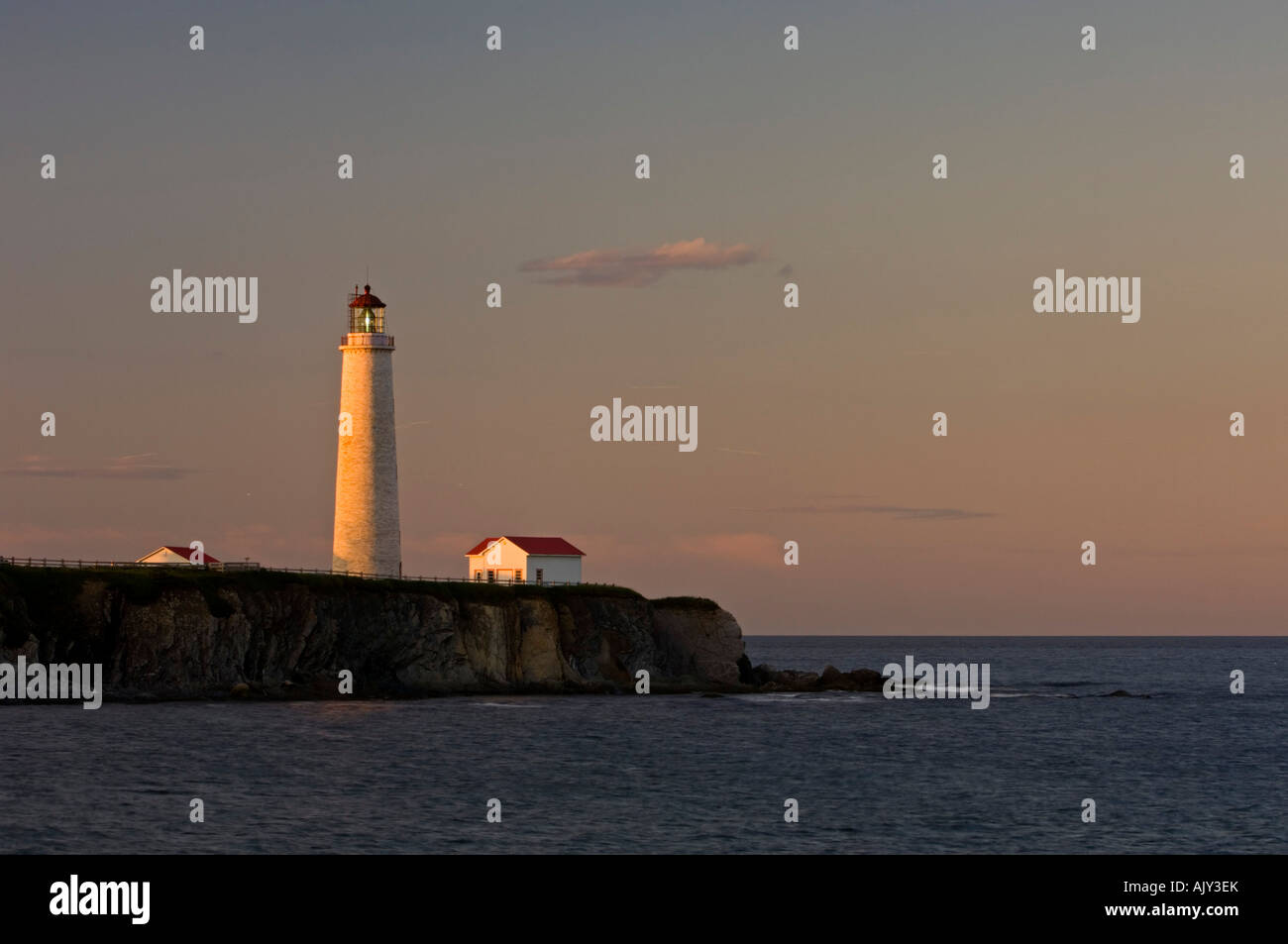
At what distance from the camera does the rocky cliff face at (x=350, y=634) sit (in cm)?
7919

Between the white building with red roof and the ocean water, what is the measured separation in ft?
63.9

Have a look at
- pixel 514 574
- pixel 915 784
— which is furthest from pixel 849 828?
pixel 514 574

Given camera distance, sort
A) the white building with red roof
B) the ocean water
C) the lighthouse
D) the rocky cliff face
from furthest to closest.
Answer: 1. the white building with red roof
2. the lighthouse
3. the rocky cliff face
4. the ocean water

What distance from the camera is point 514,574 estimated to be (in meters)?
110

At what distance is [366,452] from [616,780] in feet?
138

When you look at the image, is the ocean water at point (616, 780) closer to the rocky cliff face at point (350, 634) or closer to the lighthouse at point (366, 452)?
the rocky cliff face at point (350, 634)

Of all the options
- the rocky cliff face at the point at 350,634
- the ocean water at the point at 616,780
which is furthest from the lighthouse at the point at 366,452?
the ocean water at the point at 616,780

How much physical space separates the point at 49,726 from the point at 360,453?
29.2 metres

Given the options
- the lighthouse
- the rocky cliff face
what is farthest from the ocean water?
the lighthouse

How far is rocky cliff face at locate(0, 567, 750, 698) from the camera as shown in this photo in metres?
79.2

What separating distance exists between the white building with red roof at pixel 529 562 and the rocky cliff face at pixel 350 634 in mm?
4705

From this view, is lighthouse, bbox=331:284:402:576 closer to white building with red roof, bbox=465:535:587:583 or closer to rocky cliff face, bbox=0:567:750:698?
rocky cliff face, bbox=0:567:750:698

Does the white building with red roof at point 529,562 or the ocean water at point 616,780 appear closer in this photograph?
the ocean water at point 616,780
